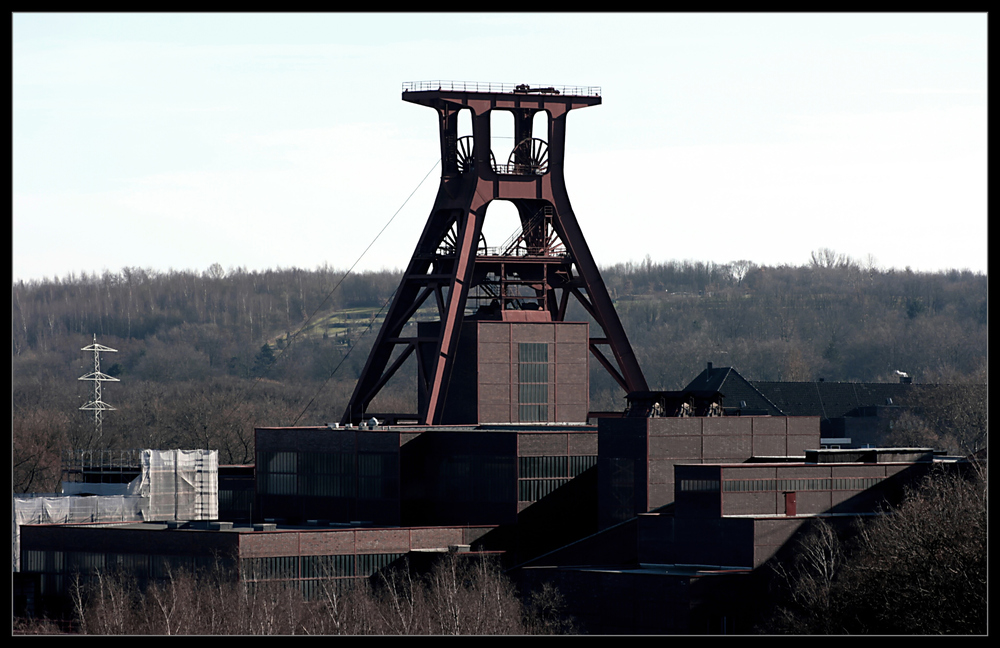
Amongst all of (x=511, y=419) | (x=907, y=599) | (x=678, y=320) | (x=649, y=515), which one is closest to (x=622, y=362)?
(x=511, y=419)

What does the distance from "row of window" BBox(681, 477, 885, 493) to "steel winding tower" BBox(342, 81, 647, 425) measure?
45.5ft

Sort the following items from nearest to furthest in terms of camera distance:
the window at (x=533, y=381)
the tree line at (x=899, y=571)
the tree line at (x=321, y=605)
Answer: the tree line at (x=899, y=571) → the tree line at (x=321, y=605) → the window at (x=533, y=381)

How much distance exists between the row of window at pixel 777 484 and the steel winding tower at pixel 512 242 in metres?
13.9

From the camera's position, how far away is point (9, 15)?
832 cm

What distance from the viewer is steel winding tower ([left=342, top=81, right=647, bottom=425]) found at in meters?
59.8

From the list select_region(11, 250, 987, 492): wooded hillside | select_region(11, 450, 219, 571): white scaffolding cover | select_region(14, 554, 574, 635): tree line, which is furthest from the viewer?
select_region(11, 250, 987, 492): wooded hillside

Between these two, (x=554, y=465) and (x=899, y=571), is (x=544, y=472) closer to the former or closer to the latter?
(x=554, y=465)

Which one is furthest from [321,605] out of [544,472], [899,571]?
[899,571]

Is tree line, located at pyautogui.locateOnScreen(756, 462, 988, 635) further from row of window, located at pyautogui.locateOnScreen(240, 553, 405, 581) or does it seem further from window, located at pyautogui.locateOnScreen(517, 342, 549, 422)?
window, located at pyautogui.locateOnScreen(517, 342, 549, 422)

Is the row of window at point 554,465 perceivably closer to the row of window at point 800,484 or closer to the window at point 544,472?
the window at point 544,472

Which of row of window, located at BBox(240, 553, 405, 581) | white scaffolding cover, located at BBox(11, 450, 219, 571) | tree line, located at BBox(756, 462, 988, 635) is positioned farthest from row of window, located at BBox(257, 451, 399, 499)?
tree line, located at BBox(756, 462, 988, 635)

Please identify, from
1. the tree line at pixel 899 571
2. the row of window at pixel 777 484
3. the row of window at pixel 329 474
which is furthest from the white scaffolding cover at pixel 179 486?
the tree line at pixel 899 571

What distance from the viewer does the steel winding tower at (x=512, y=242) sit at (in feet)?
196

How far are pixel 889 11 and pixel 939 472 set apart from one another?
42541 millimetres
